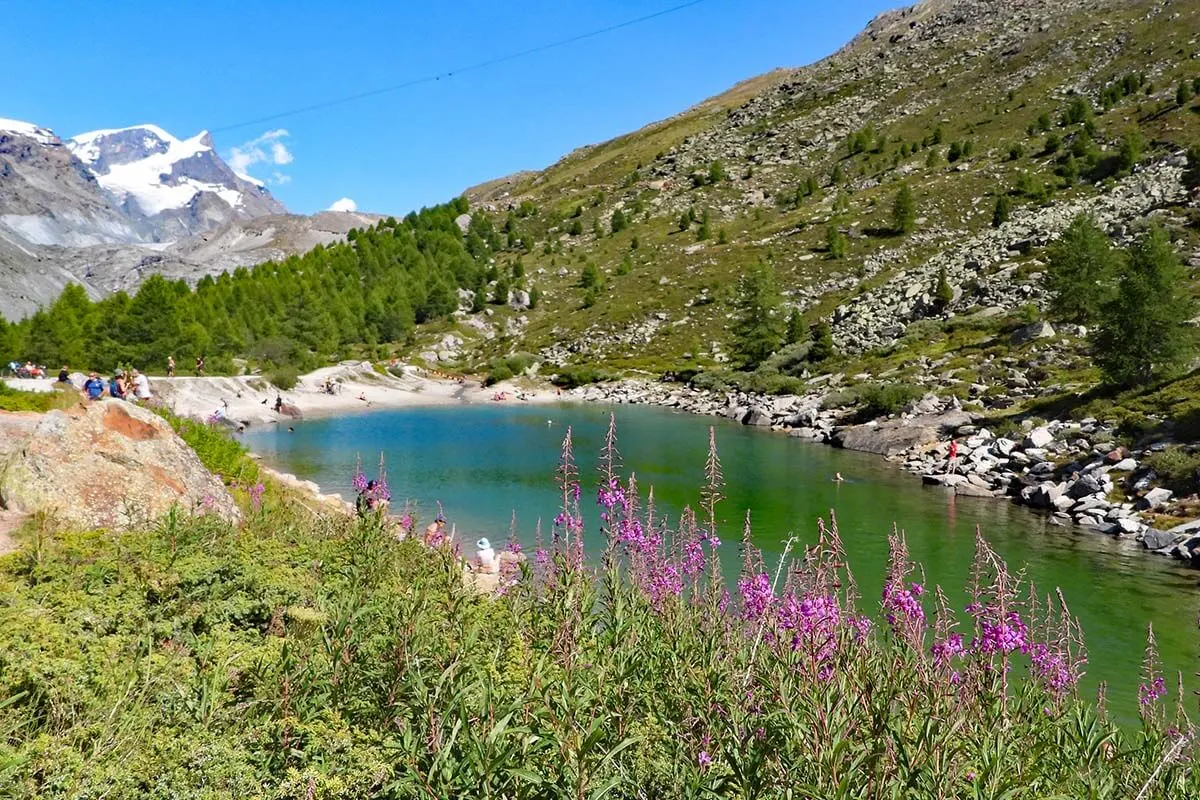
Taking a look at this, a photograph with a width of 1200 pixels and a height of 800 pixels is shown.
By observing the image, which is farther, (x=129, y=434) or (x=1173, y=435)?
(x=1173, y=435)

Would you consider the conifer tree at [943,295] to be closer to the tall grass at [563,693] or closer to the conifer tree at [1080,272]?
the conifer tree at [1080,272]

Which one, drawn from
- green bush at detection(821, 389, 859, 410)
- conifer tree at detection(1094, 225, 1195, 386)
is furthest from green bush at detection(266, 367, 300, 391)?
conifer tree at detection(1094, 225, 1195, 386)

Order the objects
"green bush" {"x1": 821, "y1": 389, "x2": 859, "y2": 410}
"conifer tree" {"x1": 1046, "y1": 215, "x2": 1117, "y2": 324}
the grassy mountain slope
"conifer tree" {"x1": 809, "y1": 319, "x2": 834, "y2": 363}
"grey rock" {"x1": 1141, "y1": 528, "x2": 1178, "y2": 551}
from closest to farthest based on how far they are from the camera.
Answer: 1. "grey rock" {"x1": 1141, "y1": 528, "x2": 1178, "y2": 551}
2. "conifer tree" {"x1": 1046, "y1": 215, "x2": 1117, "y2": 324}
3. "green bush" {"x1": 821, "y1": 389, "x2": 859, "y2": 410}
4. "conifer tree" {"x1": 809, "y1": 319, "x2": 834, "y2": 363}
5. the grassy mountain slope

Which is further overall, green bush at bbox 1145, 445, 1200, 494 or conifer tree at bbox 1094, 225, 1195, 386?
conifer tree at bbox 1094, 225, 1195, 386

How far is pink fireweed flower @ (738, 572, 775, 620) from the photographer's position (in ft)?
16.4

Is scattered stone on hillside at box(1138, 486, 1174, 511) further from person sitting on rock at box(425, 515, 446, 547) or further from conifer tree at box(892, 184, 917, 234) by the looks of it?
conifer tree at box(892, 184, 917, 234)

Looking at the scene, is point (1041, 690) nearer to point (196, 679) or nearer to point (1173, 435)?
point (196, 679)

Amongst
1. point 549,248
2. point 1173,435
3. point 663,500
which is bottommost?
point 663,500

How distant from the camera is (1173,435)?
25797 mm

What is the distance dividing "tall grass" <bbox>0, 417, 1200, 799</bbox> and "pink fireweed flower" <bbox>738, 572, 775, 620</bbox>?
4 cm

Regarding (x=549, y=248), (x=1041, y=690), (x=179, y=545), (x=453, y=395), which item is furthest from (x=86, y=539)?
(x=549, y=248)

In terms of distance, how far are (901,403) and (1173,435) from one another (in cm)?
1821

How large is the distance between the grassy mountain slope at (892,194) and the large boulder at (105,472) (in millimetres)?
45355

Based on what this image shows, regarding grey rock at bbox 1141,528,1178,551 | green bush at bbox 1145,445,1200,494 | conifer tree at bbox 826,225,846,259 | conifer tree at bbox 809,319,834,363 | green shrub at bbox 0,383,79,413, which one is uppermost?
conifer tree at bbox 826,225,846,259
